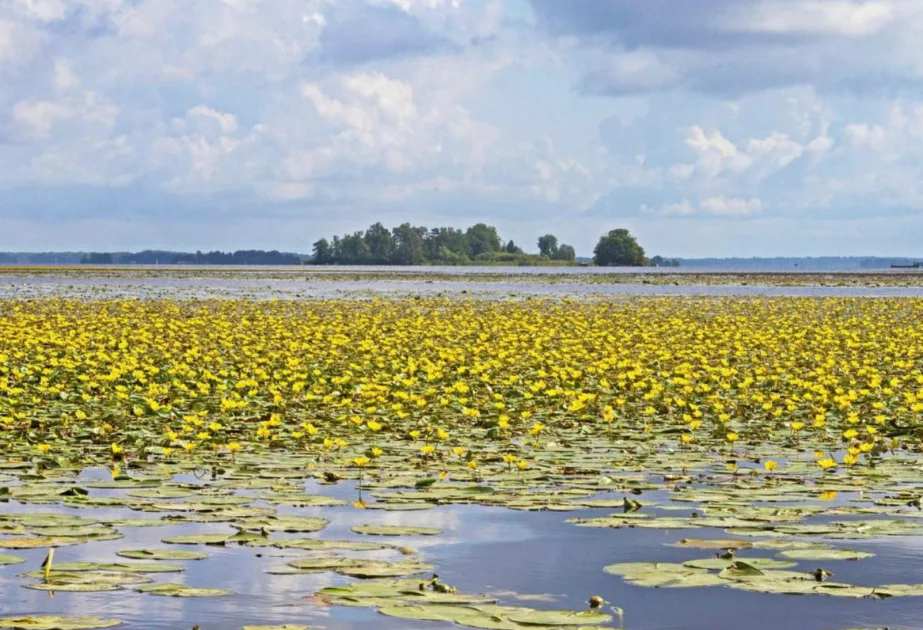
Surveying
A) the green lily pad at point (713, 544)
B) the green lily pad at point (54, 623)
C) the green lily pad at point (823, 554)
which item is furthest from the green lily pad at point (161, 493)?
the green lily pad at point (823, 554)

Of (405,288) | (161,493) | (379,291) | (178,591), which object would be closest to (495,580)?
(178,591)

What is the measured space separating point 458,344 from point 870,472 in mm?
14682

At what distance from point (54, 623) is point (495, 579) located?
2.59 meters

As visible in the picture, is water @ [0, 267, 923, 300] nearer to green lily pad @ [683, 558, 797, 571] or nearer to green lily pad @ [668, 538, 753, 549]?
green lily pad @ [668, 538, 753, 549]

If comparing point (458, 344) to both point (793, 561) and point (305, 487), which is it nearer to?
point (305, 487)

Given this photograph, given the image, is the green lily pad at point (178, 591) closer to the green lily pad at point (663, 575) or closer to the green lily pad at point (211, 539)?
the green lily pad at point (211, 539)

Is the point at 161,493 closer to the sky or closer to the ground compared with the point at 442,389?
closer to the ground

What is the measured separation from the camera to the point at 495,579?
7.95 meters

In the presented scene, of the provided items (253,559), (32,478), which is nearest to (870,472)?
(253,559)

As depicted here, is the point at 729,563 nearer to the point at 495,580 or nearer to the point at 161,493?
the point at 495,580

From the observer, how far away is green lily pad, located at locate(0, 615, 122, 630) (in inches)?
263

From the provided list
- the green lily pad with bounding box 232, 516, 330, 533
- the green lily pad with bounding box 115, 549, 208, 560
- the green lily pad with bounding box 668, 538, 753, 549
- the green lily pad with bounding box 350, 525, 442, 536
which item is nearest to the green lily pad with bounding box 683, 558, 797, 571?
the green lily pad with bounding box 668, 538, 753, 549

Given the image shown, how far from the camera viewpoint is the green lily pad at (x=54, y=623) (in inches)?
263

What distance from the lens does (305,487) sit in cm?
1088
